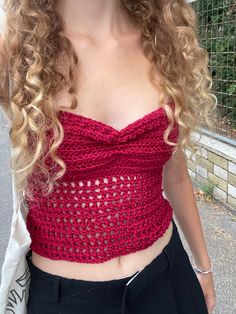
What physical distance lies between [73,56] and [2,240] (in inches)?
110

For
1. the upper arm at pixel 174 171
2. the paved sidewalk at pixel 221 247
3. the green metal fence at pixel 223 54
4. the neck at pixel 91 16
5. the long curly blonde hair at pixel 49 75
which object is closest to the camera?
the long curly blonde hair at pixel 49 75

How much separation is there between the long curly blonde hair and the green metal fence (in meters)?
2.77

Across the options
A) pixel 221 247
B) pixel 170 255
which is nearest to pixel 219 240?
pixel 221 247

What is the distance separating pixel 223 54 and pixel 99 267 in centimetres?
372

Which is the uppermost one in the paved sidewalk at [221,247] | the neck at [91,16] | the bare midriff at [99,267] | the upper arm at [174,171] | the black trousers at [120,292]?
the neck at [91,16]

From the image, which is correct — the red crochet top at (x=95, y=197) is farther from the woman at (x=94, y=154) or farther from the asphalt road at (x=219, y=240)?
the asphalt road at (x=219, y=240)

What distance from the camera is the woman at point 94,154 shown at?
4.16 feet

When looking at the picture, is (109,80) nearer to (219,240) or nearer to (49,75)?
(49,75)

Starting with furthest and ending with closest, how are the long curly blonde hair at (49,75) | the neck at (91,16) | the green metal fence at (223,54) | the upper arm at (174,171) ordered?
1. the green metal fence at (223,54)
2. the upper arm at (174,171)
3. the neck at (91,16)
4. the long curly blonde hair at (49,75)

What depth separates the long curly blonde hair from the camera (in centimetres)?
125

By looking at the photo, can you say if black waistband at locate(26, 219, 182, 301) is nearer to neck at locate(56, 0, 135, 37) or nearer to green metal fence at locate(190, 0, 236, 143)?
neck at locate(56, 0, 135, 37)

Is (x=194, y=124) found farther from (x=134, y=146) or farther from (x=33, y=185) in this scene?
(x=33, y=185)

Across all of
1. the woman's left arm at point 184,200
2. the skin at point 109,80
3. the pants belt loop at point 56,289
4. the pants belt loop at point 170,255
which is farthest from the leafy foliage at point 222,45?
the pants belt loop at point 56,289

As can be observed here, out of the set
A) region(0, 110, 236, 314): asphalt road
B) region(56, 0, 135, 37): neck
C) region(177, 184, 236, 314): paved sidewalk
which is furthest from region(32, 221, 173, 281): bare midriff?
region(177, 184, 236, 314): paved sidewalk
